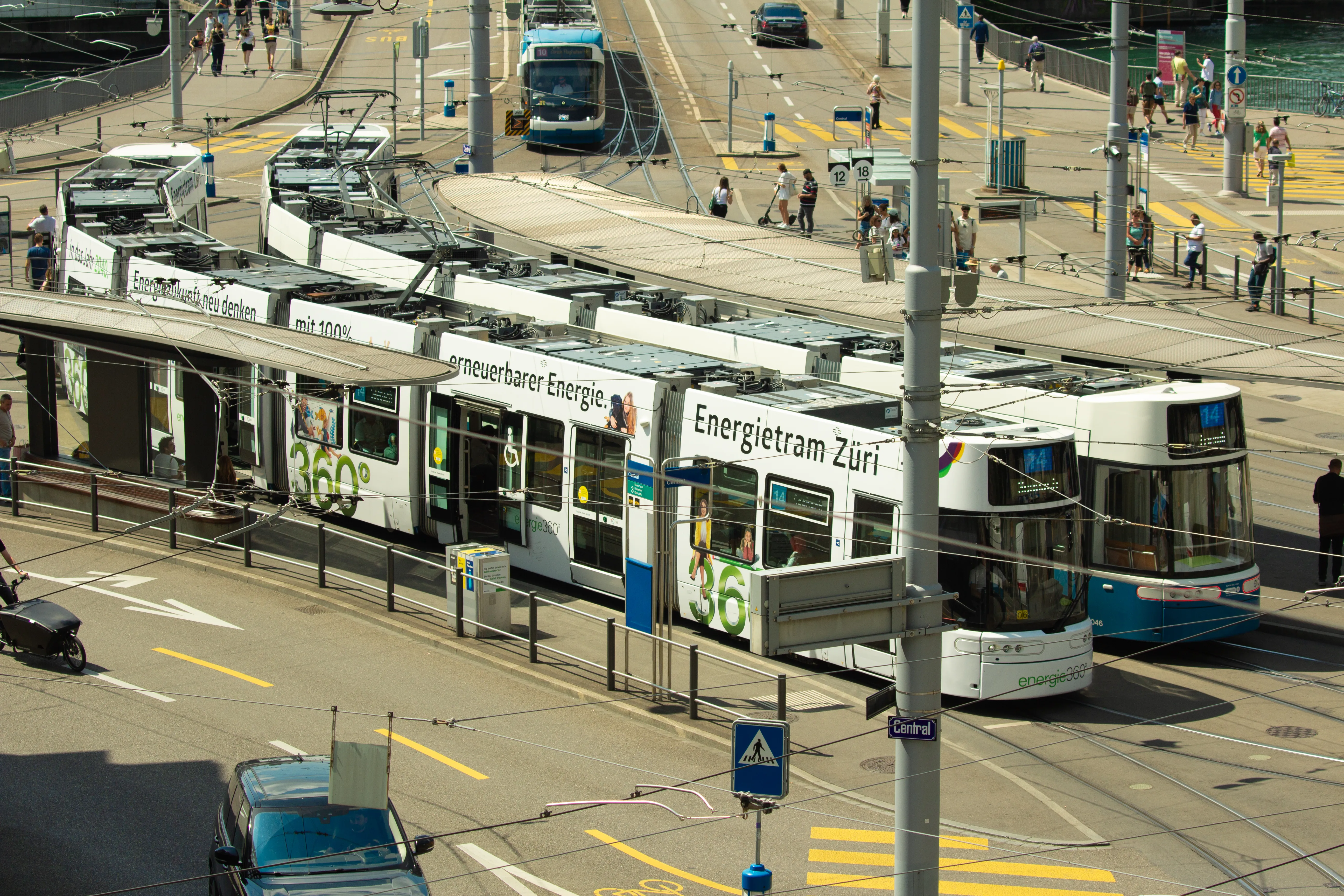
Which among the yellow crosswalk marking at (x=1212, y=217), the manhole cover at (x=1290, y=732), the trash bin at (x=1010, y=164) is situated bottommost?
the manhole cover at (x=1290, y=732)

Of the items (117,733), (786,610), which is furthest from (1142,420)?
(117,733)

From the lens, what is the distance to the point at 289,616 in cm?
1808

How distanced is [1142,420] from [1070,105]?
139 feet

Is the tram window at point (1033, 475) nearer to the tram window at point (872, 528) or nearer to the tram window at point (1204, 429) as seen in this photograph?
the tram window at point (872, 528)

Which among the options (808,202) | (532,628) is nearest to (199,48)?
(808,202)

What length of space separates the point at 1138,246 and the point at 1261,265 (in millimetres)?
4427

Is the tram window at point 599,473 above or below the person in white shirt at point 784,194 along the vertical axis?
below

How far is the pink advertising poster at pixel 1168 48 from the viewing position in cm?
4834

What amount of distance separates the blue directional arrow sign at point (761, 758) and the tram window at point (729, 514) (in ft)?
16.7

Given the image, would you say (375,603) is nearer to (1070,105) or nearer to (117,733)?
(117,733)

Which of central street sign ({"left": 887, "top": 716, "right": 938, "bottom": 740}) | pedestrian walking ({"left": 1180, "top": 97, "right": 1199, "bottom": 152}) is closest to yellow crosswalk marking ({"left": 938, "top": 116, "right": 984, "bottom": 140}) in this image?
pedestrian walking ({"left": 1180, "top": 97, "right": 1199, "bottom": 152})

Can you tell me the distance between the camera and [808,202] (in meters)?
37.8

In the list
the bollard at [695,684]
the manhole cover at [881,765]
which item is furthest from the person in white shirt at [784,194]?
the manhole cover at [881,765]

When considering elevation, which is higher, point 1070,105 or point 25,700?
point 1070,105
